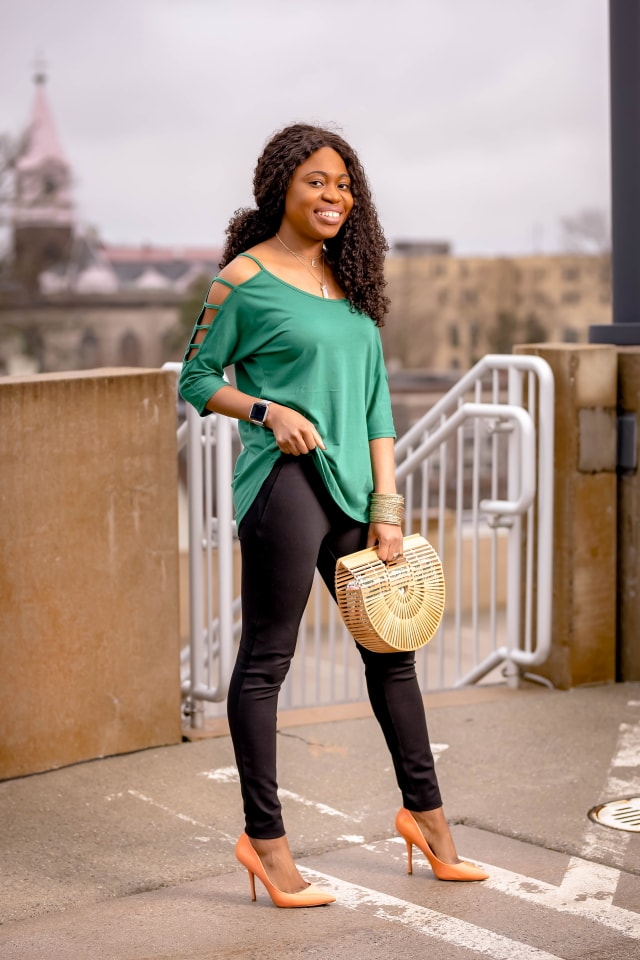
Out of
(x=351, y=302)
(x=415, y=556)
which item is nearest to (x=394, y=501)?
(x=415, y=556)

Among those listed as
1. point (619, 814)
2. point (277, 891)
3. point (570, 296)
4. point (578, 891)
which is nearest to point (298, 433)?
point (277, 891)

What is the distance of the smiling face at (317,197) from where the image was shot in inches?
137

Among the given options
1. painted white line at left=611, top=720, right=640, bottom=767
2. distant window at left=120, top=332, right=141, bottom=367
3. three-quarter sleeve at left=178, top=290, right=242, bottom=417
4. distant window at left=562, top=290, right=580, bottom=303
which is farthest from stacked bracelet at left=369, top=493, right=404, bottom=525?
distant window at left=562, top=290, right=580, bottom=303

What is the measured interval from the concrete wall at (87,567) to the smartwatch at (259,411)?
52.2 inches

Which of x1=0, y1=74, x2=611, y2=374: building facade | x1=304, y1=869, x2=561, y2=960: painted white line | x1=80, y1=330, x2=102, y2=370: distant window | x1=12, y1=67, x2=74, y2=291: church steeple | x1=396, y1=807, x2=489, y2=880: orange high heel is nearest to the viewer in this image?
Result: x1=304, y1=869, x2=561, y2=960: painted white line

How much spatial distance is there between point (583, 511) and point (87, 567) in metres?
2.06

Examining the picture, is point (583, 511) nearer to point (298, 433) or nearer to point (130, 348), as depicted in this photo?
point (298, 433)

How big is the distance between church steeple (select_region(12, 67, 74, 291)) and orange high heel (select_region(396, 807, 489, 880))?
62932 millimetres

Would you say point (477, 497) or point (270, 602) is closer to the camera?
point (270, 602)

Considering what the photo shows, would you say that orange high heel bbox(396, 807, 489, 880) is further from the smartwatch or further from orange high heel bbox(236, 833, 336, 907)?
the smartwatch

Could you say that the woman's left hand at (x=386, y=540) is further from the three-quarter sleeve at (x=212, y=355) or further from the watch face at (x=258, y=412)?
the three-quarter sleeve at (x=212, y=355)

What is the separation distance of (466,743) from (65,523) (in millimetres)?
1575

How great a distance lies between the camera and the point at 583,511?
18.6 ft

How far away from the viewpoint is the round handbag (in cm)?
343
